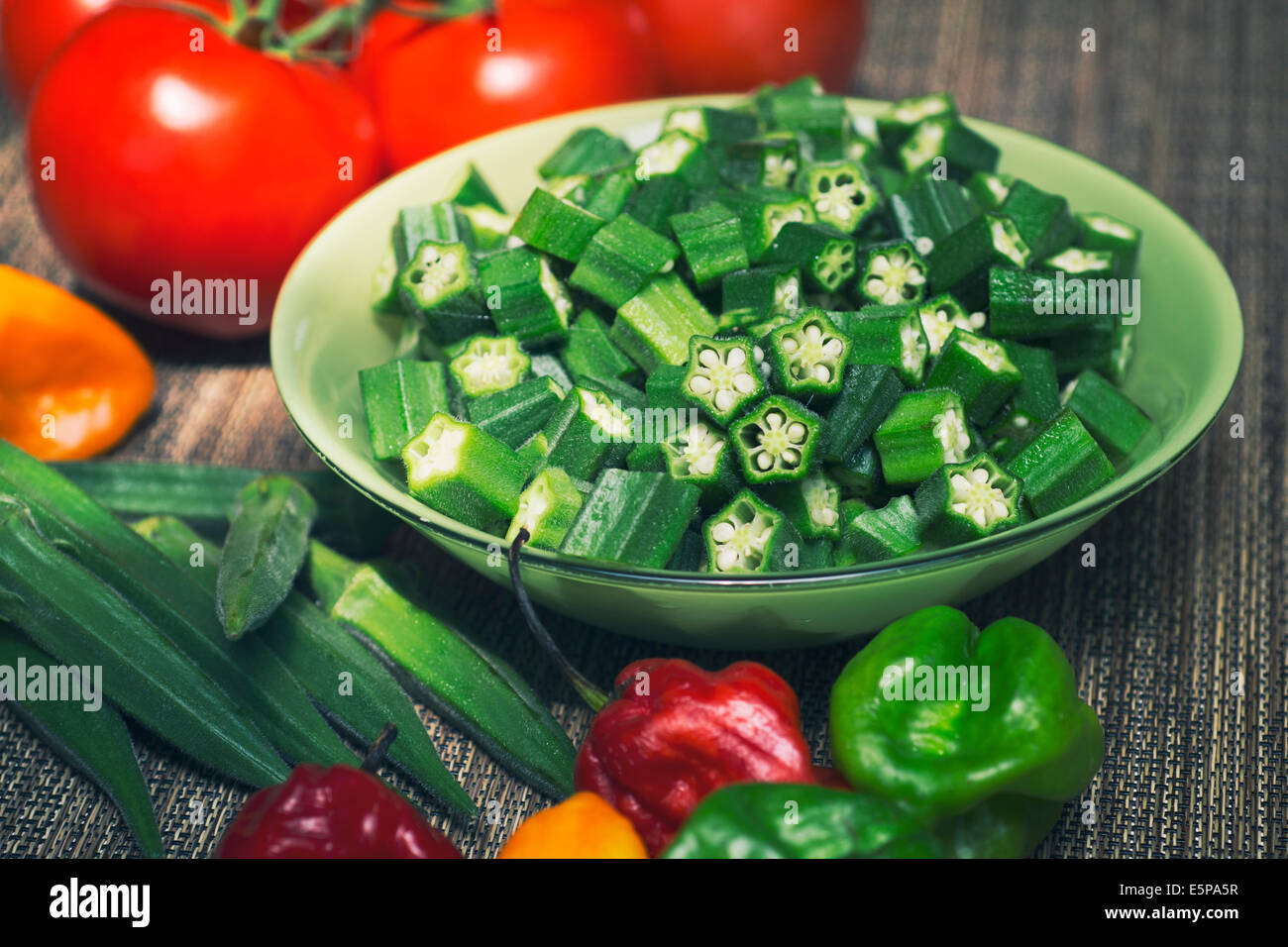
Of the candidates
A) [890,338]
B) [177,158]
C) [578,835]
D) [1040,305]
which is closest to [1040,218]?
[1040,305]

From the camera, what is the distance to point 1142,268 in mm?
2359

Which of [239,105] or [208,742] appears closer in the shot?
[208,742]

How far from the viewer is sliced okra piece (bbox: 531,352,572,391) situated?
2281 millimetres

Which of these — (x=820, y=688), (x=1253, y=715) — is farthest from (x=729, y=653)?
(x=1253, y=715)

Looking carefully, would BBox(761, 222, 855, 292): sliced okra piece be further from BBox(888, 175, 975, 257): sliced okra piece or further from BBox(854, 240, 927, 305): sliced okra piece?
BBox(888, 175, 975, 257): sliced okra piece

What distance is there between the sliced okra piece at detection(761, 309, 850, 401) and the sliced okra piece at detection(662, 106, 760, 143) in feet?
2.23

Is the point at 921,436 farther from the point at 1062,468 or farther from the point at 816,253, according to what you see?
the point at 816,253

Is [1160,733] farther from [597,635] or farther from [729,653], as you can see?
[597,635]

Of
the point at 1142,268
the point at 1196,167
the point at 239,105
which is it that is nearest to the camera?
the point at 1142,268

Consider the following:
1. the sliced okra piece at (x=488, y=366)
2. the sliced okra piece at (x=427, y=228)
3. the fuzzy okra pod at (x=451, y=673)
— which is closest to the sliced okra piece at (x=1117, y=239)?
the sliced okra piece at (x=488, y=366)

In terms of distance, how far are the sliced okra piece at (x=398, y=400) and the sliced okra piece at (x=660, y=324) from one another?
344mm

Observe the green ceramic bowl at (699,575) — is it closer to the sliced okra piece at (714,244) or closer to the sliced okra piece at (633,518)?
the sliced okra piece at (633,518)

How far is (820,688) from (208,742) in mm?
1029

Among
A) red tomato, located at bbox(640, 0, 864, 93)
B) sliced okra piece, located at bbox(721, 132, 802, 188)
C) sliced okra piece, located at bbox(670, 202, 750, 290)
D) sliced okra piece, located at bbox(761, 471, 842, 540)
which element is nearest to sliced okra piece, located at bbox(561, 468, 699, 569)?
sliced okra piece, located at bbox(761, 471, 842, 540)
